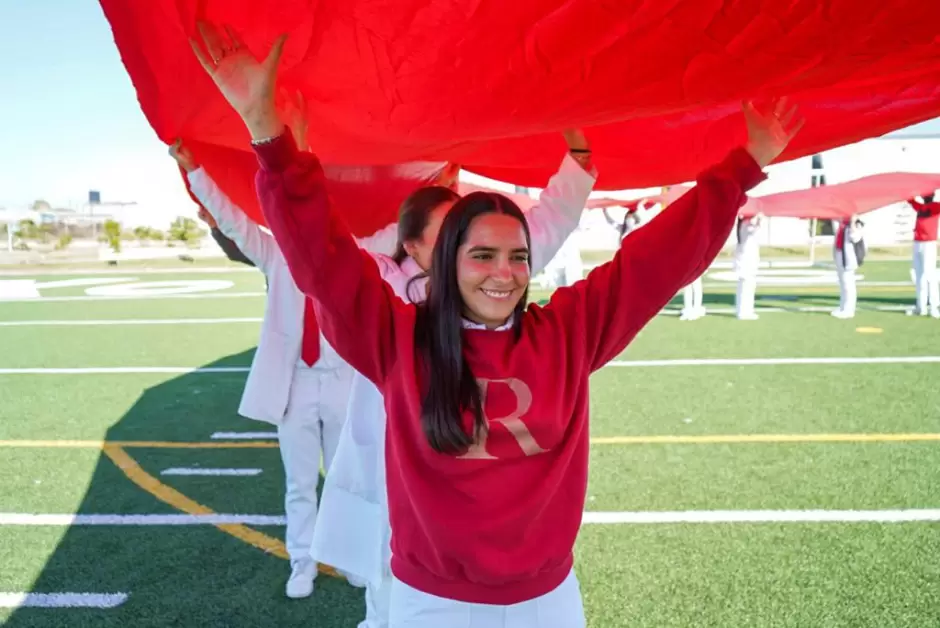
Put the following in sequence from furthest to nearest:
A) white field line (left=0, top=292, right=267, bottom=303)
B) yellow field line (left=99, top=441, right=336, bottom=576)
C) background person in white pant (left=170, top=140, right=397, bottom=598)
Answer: white field line (left=0, top=292, right=267, bottom=303), yellow field line (left=99, top=441, right=336, bottom=576), background person in white pant (left=170, top=140, right=397, bottom=598)

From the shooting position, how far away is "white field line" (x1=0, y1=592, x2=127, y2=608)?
332 cm

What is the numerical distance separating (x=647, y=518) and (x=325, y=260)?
125 inches

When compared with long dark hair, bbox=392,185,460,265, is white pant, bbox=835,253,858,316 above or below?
below

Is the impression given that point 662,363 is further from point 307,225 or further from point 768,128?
point 307,225

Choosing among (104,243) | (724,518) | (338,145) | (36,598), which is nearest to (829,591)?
(724,518)

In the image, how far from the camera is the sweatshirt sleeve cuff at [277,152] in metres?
1.36

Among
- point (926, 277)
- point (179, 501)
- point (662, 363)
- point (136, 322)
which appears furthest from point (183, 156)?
point (926, 277)

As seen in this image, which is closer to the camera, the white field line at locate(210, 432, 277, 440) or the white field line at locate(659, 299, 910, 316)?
the white field line at locate(210, 432, 277, 440)

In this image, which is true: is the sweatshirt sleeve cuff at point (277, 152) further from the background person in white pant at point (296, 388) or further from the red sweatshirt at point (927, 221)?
the red sweatshirt at point (927, 221)

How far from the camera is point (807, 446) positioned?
5316 mm

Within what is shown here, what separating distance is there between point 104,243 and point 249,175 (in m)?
35.7

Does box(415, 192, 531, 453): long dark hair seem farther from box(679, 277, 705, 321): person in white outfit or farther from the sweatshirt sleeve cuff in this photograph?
box(679, 277, 705, 321): person in white outfit

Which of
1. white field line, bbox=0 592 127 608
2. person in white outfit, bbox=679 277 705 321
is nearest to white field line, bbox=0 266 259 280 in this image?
person in white outfit, bbox=679 277 705 321

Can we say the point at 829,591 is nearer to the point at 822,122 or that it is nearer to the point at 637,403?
the point at 822,122
